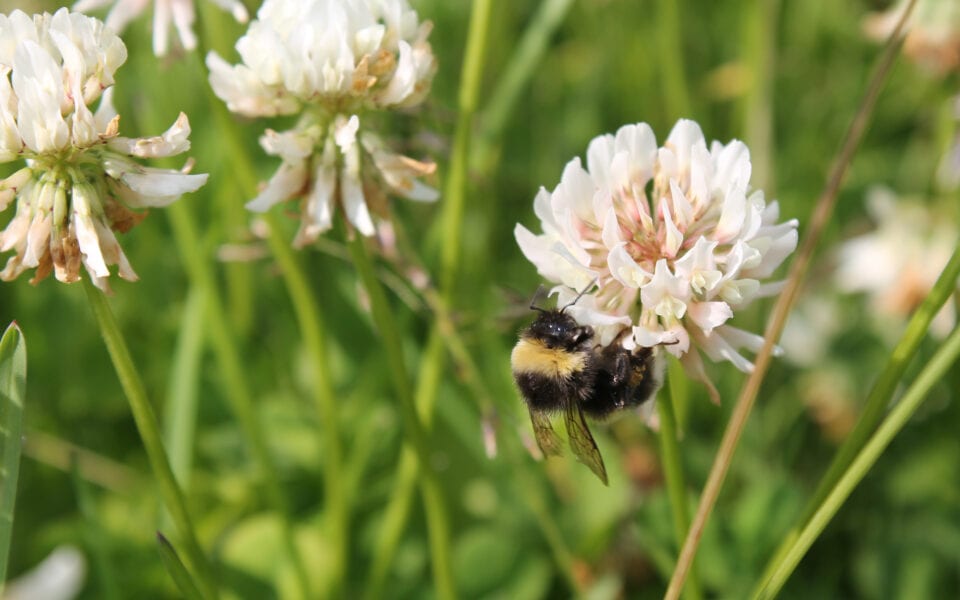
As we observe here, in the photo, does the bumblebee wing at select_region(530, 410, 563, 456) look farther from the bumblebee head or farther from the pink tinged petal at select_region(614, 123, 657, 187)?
the pink tinged petal at select_region(614, 123, 657, 187)

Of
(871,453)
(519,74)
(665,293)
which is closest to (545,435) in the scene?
(665,293)

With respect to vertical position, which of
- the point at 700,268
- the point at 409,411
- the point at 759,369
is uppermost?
the point at 700,268

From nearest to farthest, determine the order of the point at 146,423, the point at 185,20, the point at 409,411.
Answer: the point at 146,423, the point at 409,411, the point at 185,20

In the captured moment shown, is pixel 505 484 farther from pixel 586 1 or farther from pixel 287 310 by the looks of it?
pixel 586 1

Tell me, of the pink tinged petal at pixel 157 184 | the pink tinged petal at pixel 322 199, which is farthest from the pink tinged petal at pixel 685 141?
the pink tinged petal at pixel 157 184

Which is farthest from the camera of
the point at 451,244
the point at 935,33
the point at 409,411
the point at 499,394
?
the point at 935,33

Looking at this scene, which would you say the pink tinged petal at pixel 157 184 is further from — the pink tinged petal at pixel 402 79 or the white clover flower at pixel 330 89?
the pink tinged petal at pixel 402 79

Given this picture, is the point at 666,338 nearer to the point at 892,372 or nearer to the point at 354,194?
the point at 892,372

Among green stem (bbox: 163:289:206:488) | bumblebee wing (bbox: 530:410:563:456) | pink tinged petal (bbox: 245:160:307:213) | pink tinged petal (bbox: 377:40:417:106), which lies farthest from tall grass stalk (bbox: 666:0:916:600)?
green stem (bbox: 163:289:206:488)

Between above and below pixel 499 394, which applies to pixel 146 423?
above
